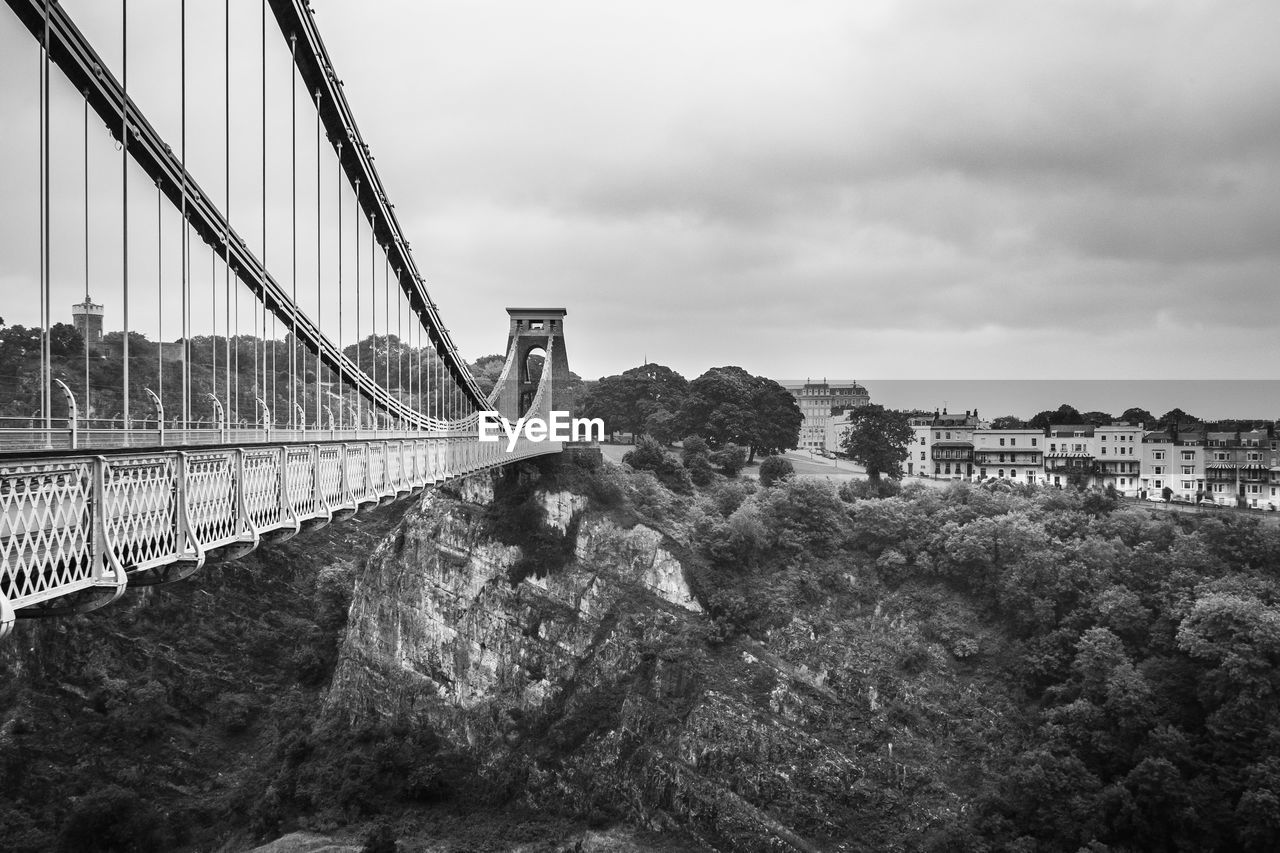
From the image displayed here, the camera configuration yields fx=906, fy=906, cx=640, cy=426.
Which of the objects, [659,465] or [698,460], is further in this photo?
[698,460]

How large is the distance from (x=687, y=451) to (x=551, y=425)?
12.9 metres

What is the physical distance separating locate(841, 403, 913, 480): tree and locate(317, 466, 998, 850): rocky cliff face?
54.3 ft

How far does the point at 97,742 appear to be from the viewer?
33469 mm

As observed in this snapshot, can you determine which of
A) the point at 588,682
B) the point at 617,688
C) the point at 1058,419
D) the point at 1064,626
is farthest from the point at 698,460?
the point at 1058,419

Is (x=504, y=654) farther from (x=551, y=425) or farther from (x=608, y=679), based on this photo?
(x=551, y=425)

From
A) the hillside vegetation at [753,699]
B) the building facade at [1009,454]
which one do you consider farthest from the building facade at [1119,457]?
the hillside vegetation at [753,699]

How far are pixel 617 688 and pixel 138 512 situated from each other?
25863 millimetres

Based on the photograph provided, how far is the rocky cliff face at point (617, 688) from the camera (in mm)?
28547

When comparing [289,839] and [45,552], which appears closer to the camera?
[45,552]

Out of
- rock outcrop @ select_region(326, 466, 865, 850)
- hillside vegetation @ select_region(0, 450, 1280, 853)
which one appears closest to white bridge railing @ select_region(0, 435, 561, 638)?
rock outcrop @ select_region(326, 466, 865, 850)

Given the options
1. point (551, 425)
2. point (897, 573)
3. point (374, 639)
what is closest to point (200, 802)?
point (374, 639)

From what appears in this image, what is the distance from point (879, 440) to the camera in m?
49.2

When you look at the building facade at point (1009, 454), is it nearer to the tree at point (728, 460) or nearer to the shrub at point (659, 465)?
the tree at point (728, 460)

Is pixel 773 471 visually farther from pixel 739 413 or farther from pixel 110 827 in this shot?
pixel 110 827
